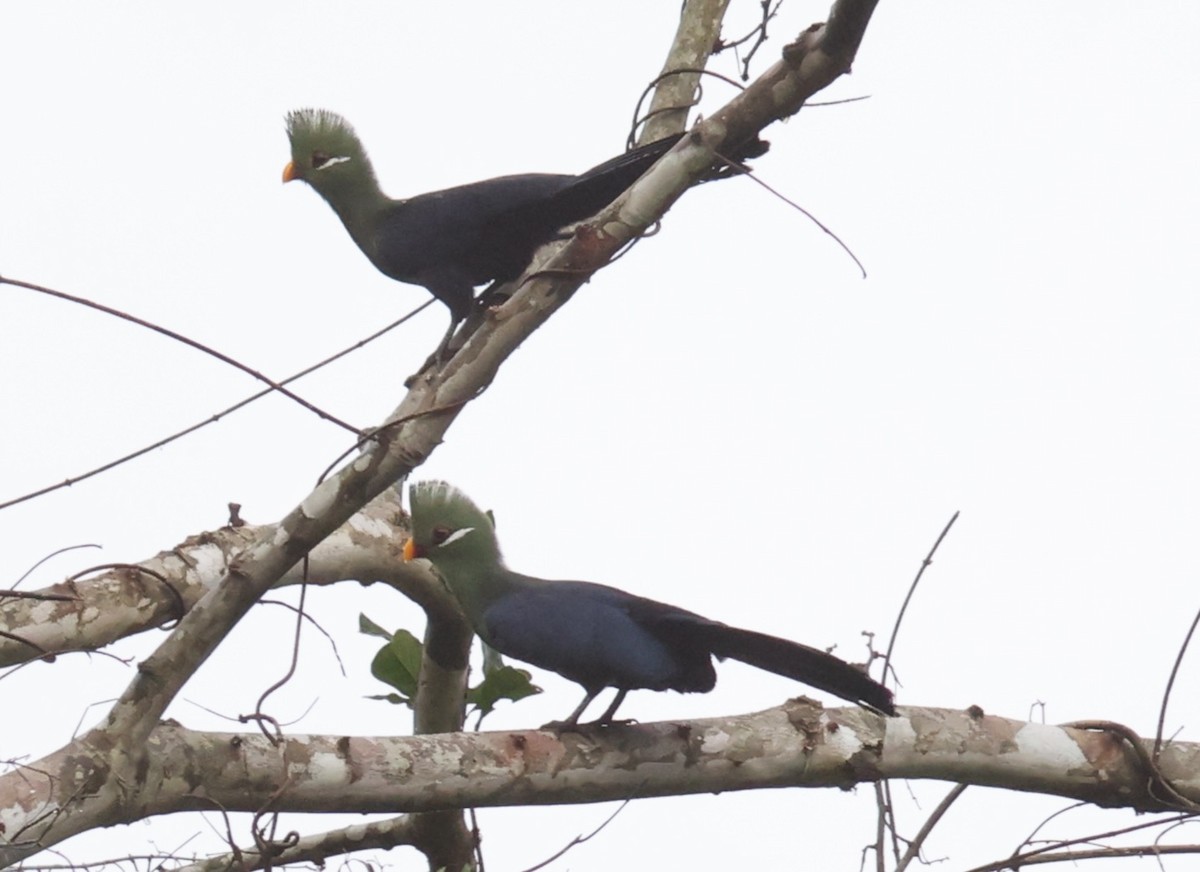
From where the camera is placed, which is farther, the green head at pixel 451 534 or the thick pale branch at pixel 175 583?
the green head at pixel 451 534

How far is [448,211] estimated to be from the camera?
410 cm

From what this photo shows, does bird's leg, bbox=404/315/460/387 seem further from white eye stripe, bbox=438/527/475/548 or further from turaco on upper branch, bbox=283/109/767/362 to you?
white eye stripe, bbox=438/527/475/548

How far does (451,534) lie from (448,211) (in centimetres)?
99

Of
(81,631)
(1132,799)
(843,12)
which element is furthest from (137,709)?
(1132,799)

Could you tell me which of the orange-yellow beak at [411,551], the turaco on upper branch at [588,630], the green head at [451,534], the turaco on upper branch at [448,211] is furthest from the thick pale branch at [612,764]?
the turaco on upper branch at [448,211]

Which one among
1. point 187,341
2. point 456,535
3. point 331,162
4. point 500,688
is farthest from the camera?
point 331,162

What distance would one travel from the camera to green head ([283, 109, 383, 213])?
171 inches

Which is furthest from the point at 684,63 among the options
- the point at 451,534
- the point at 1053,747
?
the point at 1053,747

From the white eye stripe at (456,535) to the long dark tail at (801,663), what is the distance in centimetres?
67

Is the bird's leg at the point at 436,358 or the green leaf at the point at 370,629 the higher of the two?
the bird's leg at the point at 436,358

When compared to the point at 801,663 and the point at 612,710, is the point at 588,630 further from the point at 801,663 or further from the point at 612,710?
the point at 801,663

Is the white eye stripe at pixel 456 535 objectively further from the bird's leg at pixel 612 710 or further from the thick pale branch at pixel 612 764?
the thick pale branch at pixel 612 764

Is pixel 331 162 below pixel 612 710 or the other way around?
the other way around

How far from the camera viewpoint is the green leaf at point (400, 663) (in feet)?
13.4
